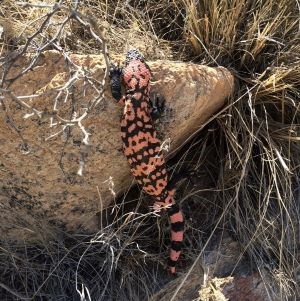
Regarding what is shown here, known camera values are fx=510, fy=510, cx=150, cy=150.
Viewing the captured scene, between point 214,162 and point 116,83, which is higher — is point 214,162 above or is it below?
below

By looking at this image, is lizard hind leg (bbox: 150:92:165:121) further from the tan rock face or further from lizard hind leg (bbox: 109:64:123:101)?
lizard hind leg (bbox: 109:64:123:101)

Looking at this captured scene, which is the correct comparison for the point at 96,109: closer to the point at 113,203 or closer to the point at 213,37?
the point at 113,203

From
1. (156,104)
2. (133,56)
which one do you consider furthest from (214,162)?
(133,56)

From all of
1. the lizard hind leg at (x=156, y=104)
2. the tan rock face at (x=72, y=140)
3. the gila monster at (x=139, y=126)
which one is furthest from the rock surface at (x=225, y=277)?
the lizard hind leg at (x=156, y=104)

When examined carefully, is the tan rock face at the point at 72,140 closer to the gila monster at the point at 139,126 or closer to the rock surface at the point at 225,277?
the gila monster at the point at 139,126

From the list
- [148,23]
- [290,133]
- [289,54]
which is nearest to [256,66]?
[289,54]

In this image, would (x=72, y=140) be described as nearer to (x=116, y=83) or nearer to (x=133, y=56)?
(x=116, y=83)
